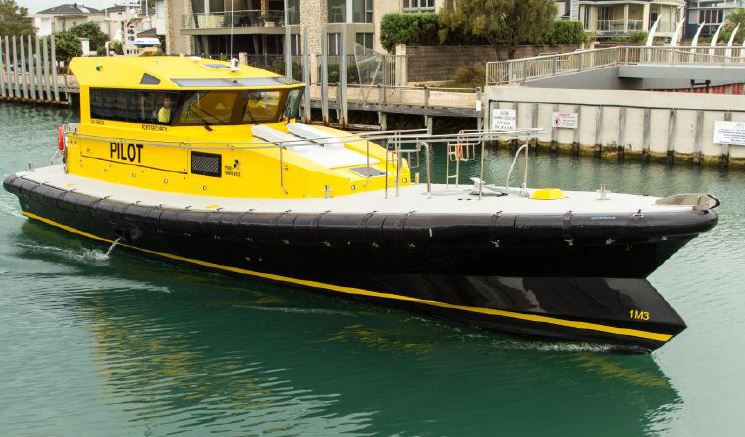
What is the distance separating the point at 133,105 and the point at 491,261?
6440mm

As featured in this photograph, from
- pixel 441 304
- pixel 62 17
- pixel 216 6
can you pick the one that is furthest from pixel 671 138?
pixel 62 17

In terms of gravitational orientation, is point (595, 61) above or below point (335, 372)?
above

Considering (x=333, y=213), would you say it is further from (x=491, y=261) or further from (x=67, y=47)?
(x=67, y=47)

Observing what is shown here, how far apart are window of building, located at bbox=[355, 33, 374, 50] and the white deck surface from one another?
2656cm

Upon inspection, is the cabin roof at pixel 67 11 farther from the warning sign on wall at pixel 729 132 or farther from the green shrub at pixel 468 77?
the warning sign on wall at pixel 729 132

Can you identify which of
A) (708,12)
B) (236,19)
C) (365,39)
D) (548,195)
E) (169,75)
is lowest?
(548,195)

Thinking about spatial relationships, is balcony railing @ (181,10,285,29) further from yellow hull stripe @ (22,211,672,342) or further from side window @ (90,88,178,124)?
yellow hull stripe @ (22,211,672,342)

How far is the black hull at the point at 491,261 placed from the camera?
336 inches

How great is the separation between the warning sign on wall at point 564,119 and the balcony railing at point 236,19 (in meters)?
19.8

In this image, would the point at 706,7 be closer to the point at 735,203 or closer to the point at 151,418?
the point at 735,203

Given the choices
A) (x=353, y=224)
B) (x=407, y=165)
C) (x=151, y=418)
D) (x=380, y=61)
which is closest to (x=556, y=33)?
(x=380, y=61)

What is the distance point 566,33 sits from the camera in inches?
1515

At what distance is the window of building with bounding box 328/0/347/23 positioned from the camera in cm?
3775

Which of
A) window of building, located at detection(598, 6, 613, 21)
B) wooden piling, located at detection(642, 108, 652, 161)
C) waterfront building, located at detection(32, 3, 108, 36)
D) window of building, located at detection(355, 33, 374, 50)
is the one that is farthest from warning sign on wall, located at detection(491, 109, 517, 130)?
waterfront building, located at detection(32, 3, 108, 36)
